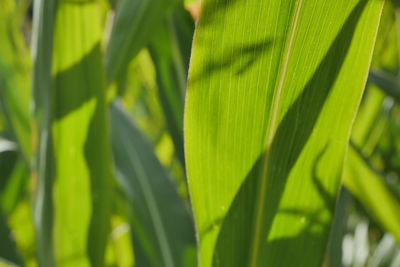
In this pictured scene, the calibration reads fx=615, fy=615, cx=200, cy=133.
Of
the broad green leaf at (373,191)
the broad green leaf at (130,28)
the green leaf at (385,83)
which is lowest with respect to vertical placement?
the broad green leaf at (373,191)

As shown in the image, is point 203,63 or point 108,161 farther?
point 108,161

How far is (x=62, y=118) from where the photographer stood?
552 millimetres

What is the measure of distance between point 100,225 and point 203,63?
1.00 feet

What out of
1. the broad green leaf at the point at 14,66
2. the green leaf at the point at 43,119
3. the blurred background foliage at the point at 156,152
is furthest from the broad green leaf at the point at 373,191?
the broad green leaf at the point at 14,66

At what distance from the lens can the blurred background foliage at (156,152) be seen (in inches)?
24.2

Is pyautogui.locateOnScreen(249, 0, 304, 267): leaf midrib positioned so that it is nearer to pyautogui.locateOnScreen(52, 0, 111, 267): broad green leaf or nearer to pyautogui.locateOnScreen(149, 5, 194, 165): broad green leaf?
pyautogui.locateOnScreen(52, 0, 111, 267): broad green leaf

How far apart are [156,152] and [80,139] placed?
0.76 ft

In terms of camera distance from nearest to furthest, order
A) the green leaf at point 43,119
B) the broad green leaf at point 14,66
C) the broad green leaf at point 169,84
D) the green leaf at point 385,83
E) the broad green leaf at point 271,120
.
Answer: the broad green leaf at point 271,120, the green leaf at point 43,119, the green leaf at point 385,83, the broad green leaf at point 169,84, the broad green leaf at point 14,66

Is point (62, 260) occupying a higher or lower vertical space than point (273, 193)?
lower

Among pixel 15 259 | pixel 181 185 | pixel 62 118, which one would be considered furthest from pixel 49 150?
pixel 181 185

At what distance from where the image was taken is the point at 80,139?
0.56m

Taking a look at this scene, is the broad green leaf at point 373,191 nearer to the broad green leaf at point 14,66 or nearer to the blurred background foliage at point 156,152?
the blurred background foliage at point 156,152

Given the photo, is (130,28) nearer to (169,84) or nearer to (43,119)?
(43,119)

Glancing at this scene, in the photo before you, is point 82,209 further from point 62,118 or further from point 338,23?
point 338,23
